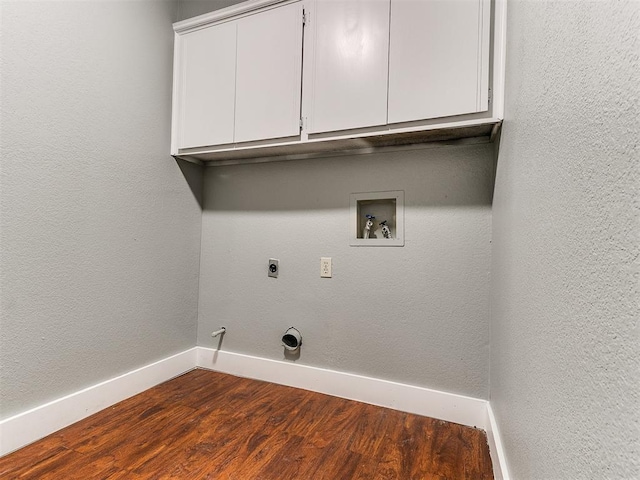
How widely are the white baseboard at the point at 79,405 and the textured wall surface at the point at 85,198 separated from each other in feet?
0.14

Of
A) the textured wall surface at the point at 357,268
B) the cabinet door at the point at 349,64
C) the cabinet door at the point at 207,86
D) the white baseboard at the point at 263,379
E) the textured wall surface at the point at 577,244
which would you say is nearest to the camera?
the textured wall surface at the point at 577,244

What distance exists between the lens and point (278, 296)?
198cm

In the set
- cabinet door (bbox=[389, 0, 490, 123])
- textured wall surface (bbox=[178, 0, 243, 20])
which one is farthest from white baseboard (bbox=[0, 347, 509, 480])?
textured wall surface (bbox=[178, 0, 243, 20])

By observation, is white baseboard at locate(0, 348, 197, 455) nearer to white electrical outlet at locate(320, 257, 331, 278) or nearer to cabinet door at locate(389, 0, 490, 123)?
white electrical outlet at locate(320, 257, 331, 278)

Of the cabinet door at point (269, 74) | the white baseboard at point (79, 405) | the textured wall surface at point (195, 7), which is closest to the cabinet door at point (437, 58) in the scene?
the cabinet door at point (269, 74)

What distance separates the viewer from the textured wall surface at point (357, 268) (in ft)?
5.21

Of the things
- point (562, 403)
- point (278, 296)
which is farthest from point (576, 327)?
point (278, 296)

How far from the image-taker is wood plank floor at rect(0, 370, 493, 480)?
3.88 feet

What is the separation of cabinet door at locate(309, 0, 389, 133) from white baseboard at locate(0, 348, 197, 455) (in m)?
1.66

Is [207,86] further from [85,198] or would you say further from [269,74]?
[85,198]

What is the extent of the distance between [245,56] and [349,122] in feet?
2.47

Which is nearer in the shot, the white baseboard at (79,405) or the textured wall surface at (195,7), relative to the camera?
the white baseboard at (79,405)

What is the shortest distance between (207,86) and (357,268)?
139 centimetres

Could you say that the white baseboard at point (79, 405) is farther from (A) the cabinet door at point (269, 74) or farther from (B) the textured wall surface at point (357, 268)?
(A) the cabinet door at point (269, 74)
